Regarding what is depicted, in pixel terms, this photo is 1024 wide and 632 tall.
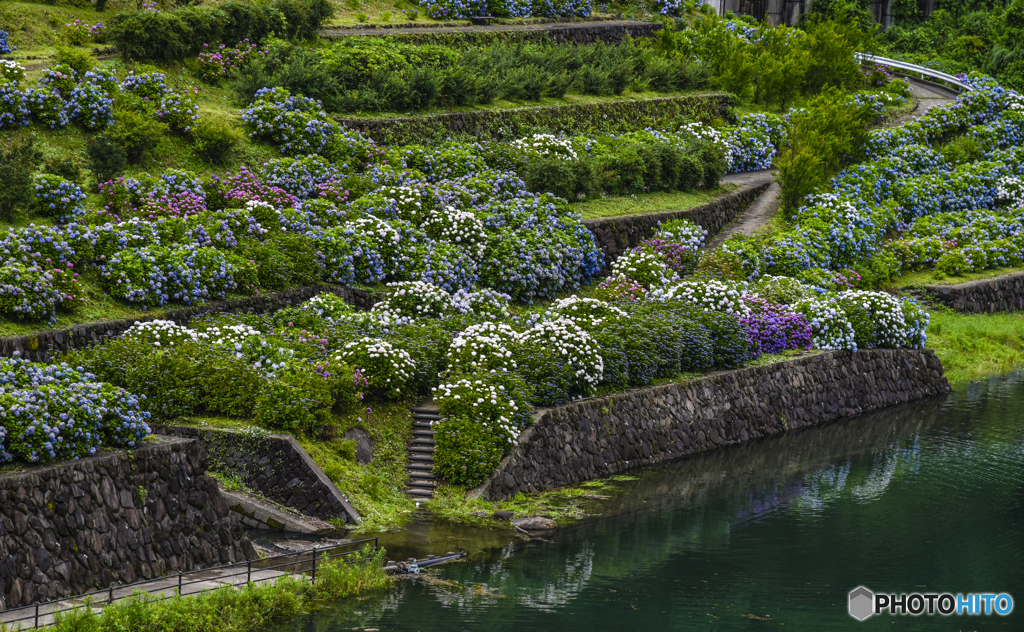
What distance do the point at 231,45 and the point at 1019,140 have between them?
28.8m

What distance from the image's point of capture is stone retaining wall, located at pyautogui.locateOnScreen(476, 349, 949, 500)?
22.8 meters

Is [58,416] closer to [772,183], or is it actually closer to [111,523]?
[111,523]

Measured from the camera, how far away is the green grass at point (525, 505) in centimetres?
2064

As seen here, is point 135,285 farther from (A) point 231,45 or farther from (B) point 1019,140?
(B) point 1019,140

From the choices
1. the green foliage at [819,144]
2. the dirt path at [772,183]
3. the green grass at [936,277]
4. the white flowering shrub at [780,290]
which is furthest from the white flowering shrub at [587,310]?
the green grass at [936,277]

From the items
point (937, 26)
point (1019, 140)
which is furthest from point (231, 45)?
point (937, 26)

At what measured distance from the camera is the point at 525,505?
70.7ft

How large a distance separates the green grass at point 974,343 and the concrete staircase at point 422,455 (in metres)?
16.4

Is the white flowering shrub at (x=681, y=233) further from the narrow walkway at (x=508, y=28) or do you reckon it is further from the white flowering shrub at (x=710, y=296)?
the narrow walkway at (x=508, y=28)

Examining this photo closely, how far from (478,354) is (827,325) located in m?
10.1

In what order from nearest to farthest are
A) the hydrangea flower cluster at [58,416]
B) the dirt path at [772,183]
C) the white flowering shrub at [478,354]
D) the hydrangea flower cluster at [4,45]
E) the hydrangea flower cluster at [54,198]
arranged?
the hydrangea flower cluster at [58,416] < the white flowering shrub at [478,354] < the hydrangea flower cluster at [54,198] < the hydrangea flower cluster at [4,45] < the dirt path at [772,183]

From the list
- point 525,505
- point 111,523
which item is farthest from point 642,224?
point 111,523

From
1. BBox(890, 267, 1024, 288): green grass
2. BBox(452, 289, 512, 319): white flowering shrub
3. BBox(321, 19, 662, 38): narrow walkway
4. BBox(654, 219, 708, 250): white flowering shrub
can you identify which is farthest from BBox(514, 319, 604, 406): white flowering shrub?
BBox(321, 19, 662, 38): narrow walkway

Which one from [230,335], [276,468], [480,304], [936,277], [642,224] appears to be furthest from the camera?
[936,277]
